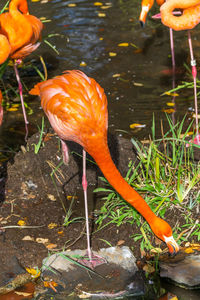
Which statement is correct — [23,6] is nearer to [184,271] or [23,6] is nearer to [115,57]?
[115,57]

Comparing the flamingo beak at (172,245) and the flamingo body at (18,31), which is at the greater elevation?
the flamingo body at (18,31)

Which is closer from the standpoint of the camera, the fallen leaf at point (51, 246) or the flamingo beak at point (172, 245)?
the flamingo beak at point (172, 245)

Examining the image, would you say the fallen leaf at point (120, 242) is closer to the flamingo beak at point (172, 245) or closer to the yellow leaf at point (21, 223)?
the flamingo beak at point (172, 245)

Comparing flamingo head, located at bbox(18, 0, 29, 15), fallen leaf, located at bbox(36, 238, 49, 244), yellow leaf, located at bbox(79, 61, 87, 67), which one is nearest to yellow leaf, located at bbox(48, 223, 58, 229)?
fallen leaf, located at bbox(36, 238, 49, 244)

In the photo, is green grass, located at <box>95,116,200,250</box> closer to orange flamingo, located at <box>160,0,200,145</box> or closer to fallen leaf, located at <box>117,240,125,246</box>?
fallen leaf, located at <box>117,240,125,246</box>

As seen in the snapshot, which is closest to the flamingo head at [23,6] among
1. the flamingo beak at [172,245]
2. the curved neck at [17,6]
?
the curved neck at [17,6]

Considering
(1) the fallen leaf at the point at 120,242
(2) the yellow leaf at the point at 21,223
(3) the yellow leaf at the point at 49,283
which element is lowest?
(1) the fallen leaf at the point at 120,242

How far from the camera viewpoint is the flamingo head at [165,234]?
3.95 m

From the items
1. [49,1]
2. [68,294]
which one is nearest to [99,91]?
[68,294]

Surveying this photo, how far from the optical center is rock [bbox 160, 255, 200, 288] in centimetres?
396

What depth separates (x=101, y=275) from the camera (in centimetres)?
407

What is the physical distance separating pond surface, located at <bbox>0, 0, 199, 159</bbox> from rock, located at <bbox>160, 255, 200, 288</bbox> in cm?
196

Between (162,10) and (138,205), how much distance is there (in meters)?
2.03

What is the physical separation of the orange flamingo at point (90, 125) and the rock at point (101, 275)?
167 millimetres
